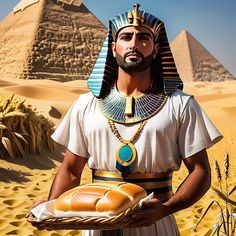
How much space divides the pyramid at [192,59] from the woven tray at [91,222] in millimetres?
123135

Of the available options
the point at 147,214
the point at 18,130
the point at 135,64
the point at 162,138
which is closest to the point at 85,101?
the point at 135,64

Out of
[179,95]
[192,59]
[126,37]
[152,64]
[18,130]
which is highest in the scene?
[126,37]

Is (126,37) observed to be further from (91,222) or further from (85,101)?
(91,222)

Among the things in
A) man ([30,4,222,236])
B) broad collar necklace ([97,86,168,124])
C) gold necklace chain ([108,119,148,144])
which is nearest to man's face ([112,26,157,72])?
man ([30,4,222,236])

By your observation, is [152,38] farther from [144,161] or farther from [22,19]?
[22,19]

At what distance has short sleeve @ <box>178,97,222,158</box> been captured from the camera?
2.05m

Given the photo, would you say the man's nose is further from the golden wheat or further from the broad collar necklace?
the golden wheat

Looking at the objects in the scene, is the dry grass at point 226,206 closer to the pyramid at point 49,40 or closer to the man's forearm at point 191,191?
the man's forearm at point 191,191

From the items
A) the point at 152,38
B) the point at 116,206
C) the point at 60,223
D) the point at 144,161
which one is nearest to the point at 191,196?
the point at 144,161

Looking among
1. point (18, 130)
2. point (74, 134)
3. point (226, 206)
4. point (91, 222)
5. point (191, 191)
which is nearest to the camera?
point (91, 222)

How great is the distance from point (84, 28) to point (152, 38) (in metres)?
116

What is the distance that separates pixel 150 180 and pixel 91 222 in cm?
39

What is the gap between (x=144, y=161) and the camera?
2064 mm

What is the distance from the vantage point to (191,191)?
6.59 feet
